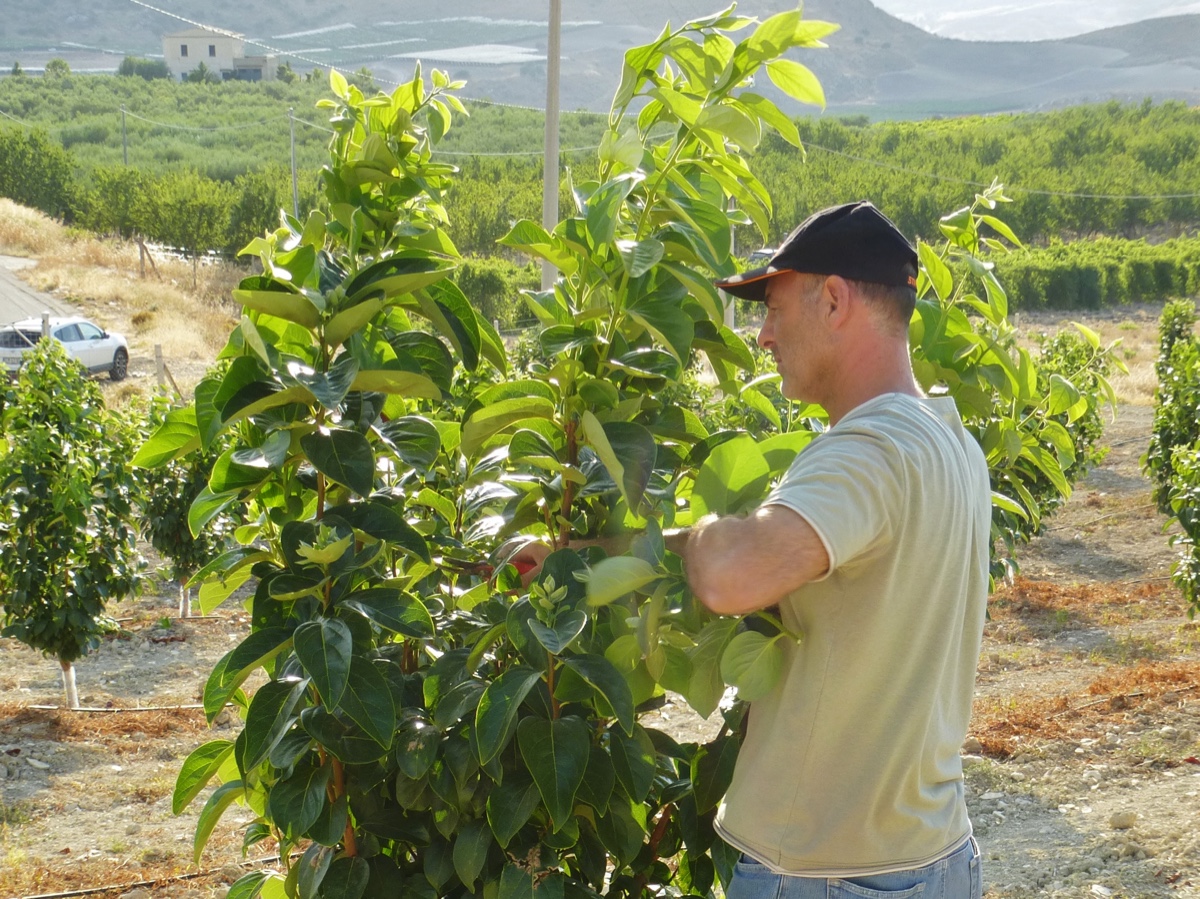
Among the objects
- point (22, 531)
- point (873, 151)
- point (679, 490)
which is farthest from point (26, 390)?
point (873, 151)

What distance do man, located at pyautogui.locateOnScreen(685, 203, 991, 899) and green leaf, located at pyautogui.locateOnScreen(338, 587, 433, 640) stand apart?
1.24ft

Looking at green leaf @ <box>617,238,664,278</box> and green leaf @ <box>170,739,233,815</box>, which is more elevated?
green leaf @ <box>617,238,664,278</box>

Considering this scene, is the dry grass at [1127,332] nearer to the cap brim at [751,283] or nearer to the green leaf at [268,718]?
the cap brim at [751,283]

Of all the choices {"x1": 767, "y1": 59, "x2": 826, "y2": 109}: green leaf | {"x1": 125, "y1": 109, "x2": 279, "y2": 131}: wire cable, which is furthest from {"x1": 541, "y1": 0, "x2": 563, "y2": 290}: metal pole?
{"x1": 125, "y1": 109, "x2": 279, "y2": 131}: wire cable

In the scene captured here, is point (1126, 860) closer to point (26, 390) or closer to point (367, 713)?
point (367, 713)

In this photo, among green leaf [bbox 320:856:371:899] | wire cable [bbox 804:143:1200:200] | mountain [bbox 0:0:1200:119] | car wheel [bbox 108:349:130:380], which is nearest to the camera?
green leaf [bbox 320:856:371:899]

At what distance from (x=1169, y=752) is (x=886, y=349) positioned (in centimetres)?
420

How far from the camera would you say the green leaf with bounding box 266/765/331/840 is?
1.60 meters

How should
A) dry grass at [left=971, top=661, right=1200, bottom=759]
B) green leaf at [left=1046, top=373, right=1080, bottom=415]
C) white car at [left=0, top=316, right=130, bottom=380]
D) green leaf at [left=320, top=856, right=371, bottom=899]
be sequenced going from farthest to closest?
white car at [left=0, top=316, right=130, bottom=380]
dry grass at [left=971, top=661, right=1200, bottom=759]
green leaf at [left=1046, top=373, right=1080, bottom=415]
green leaf at [left=320, top=856, right=371, bottom=899]

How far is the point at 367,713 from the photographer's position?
1490 mm

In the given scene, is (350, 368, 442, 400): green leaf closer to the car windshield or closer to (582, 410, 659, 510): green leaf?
(582, 410, 659, 510): green leaf

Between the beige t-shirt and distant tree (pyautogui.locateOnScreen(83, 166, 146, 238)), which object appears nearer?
the beige t-shirt

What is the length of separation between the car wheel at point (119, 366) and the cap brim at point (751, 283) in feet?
62.8

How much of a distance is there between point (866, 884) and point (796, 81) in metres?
1.12
